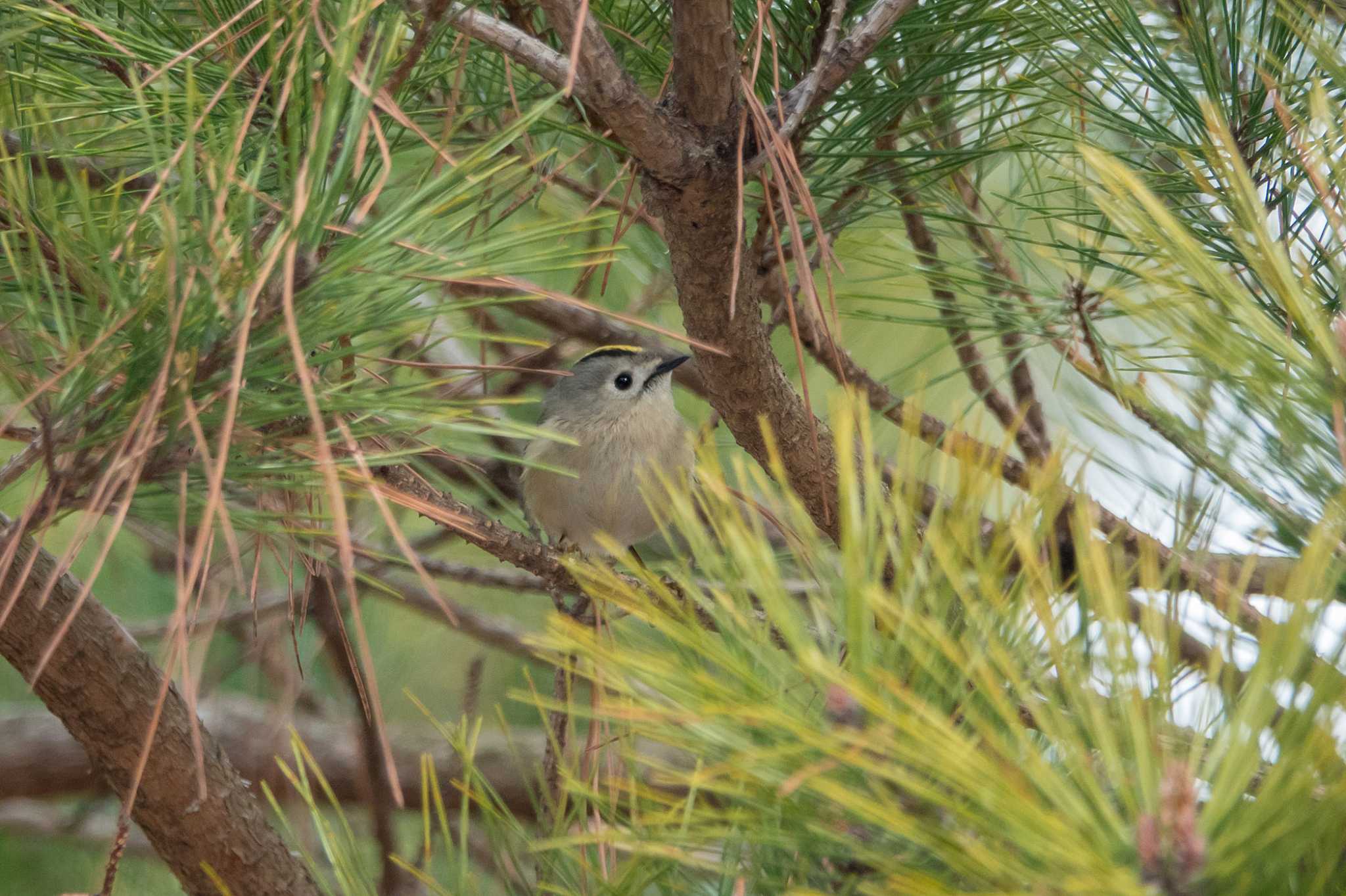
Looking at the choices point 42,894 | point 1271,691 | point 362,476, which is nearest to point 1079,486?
point 1271,691

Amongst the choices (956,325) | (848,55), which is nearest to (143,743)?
(848,55)

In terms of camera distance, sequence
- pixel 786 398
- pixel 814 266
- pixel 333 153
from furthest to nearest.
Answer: pixel 814 266 → pixel 786 398 → pixel 333 153

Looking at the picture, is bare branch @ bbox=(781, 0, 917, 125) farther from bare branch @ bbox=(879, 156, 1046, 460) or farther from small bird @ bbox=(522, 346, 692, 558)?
small bird @ bbox=(522, 346, 692, 558)

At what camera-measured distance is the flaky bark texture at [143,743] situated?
3.85ft

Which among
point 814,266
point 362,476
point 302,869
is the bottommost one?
point 302,869

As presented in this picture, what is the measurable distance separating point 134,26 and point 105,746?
71 centimetres

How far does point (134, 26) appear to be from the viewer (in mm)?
1153

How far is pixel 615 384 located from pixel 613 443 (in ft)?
0.41

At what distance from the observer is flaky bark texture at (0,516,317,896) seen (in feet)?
3.85

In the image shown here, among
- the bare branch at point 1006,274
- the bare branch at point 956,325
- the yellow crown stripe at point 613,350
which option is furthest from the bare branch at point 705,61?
the yellow crown stripe at point 613,350

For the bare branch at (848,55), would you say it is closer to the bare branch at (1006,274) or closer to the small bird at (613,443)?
the bare branch at (1006,274)

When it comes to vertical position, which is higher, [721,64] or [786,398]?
[721,64]

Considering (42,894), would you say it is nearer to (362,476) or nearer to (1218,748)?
(362,476)

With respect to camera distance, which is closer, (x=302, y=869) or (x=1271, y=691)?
(x=1271, y=691)
